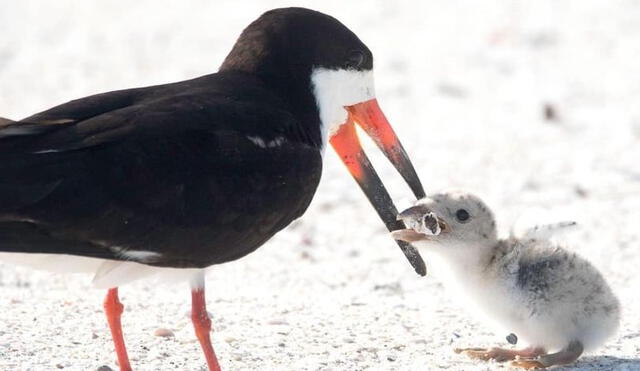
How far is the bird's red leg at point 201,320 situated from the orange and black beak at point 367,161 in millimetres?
1274

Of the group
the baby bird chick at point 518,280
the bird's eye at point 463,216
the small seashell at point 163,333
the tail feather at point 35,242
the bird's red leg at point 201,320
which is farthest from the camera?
the small seashell at point 163,333

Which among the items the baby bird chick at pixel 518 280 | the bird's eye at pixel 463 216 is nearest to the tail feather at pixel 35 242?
the baby bird chick at pixel 518 280

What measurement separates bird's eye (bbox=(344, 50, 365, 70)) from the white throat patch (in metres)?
0.03

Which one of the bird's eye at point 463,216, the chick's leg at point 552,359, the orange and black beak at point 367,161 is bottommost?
the chick's leg at point 552,359

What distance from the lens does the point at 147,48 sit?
1502cm

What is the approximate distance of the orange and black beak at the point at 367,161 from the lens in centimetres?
678

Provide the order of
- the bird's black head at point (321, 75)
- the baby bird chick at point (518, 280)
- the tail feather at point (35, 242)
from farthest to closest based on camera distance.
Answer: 1. the bird's black head at point (321, 75)
2. the baby bird chick at point (518, 280)
3. the tail feather at point (35, 242)

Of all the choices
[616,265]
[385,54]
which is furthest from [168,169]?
[385,54]

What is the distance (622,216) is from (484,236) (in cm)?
339

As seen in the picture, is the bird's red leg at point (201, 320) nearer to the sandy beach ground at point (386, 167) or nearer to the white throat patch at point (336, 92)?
the sandy beach ground at point (386, 167)

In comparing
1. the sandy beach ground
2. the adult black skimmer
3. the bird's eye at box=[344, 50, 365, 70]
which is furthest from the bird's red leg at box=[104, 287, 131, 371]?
the bird's eye at box=[344, 50, 365, 70]

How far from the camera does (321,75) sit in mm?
6508

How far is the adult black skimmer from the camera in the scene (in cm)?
540

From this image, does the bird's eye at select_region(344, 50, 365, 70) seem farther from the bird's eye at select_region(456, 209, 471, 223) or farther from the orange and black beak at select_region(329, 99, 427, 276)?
the bird's eye at select_region(456, 209, 471, 223)
